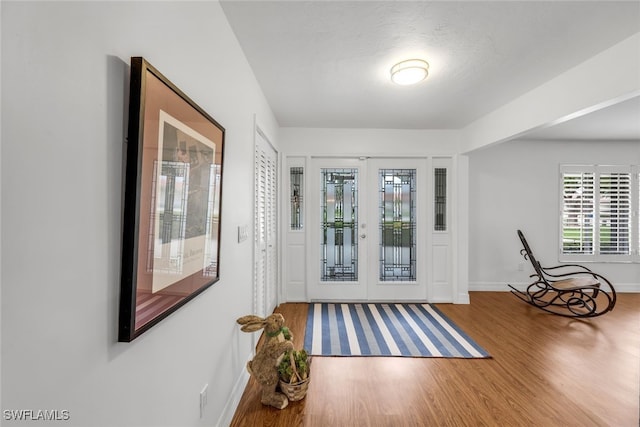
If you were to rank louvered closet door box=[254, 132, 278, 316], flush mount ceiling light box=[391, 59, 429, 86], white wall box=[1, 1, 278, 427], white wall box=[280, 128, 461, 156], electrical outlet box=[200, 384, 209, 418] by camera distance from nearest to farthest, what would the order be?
white wall box=[1, 1, 278, 427]
electrical outlet box=[200, 384, 209, 418]
flush mount ceiling light box=[391, 59, 429, 86]
louvered closet door box=[254, 132, 278, 316]
white wall box=[280, 128, 461, 156]

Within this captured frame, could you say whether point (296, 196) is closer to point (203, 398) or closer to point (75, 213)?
point (203, 398)

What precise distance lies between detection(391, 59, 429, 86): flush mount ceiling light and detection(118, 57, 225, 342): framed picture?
5.29ft

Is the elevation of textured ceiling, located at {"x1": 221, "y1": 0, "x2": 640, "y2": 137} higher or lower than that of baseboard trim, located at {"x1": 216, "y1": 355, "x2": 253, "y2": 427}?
higher

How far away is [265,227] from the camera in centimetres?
337

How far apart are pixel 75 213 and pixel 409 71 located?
2.36m

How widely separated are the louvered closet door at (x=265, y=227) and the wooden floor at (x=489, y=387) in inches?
26.1

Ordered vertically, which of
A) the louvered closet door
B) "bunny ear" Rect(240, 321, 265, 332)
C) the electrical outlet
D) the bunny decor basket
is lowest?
the bunny decor basket

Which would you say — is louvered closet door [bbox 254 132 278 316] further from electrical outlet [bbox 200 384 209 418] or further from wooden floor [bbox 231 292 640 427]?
electrical outlet [bbox 200 384 209 418]

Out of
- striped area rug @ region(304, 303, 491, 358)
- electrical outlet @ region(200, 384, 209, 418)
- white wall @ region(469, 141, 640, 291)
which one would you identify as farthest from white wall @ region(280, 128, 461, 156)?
electrical outlet @ region(200, 384, 209, 418)

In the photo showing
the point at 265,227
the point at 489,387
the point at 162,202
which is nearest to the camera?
the point at 162,202

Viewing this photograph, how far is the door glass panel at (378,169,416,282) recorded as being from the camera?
4.50 meters

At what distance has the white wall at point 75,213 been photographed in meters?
0.57

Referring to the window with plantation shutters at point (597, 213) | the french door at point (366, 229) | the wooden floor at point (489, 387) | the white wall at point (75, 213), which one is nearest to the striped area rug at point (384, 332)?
the wooden floor at point (489, 387)

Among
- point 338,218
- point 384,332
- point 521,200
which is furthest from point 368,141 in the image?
point 521,200
